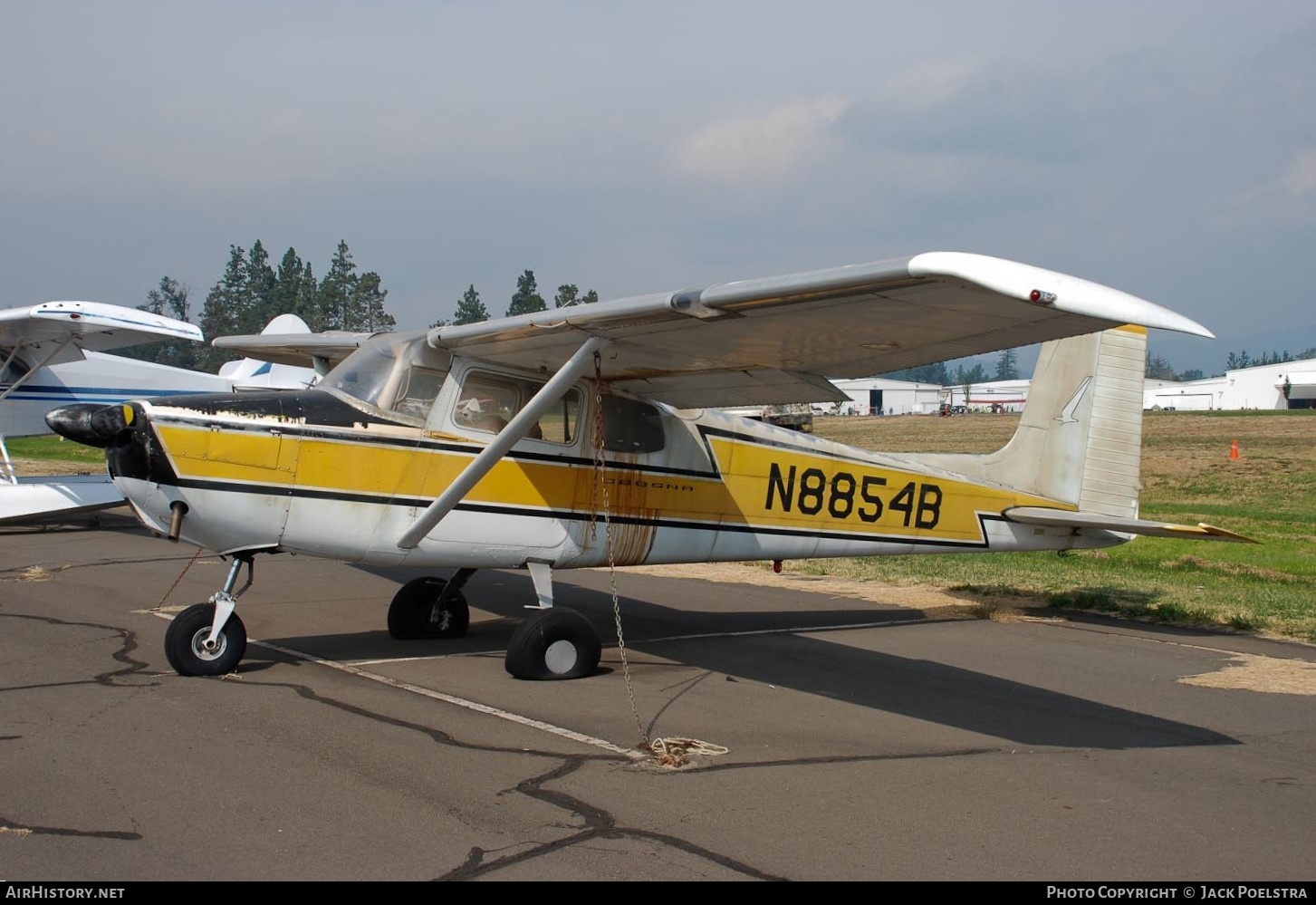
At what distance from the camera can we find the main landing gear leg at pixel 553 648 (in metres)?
7.59

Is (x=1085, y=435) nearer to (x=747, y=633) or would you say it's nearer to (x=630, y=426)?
(x=747, y=633)

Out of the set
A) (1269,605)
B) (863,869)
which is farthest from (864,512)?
(863,869)

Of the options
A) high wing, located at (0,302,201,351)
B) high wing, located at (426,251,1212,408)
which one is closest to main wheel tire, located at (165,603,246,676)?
high wing, located at (426,251,1212,408)

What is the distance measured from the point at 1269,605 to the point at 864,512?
15.7 feet

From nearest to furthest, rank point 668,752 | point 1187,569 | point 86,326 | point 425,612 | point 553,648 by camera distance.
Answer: point 668,752
point 553,648
point 425,612
point 1187,569
point 86,326

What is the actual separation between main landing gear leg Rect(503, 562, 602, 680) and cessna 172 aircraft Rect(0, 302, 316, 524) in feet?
32.3

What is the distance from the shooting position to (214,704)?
6621mm

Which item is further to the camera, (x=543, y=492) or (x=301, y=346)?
(x=301, y=346)

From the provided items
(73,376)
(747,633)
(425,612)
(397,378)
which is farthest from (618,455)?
(73,376)

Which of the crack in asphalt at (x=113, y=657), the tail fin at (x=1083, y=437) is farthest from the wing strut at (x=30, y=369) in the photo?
the tail fin at (x=1083, y=437)

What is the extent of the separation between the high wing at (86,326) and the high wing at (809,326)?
37.9 feet

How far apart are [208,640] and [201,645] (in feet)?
0.19

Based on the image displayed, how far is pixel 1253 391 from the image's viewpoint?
103 meters

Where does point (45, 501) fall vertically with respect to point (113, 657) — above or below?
above
